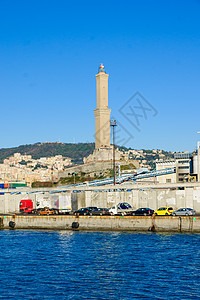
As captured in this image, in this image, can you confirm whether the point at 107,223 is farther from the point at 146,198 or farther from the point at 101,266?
the point at 146,198

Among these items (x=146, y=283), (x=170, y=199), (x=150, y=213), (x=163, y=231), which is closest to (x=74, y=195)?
(x=170, y=199)

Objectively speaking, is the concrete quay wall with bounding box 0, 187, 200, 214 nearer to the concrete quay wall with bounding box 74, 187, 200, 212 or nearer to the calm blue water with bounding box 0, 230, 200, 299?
the concrete quay wall with bounding box 74, 187, 200, 212

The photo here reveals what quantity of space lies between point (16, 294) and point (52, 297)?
9.59 ft

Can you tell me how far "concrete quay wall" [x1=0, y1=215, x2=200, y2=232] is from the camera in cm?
6300

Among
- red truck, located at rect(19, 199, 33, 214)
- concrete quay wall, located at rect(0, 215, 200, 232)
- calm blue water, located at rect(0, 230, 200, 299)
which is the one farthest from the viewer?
red truck, located at rect(19, 199, 33, 214)

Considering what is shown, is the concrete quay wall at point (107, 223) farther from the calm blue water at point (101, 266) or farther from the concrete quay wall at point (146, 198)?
the concrete quay wall at point (146, 198)

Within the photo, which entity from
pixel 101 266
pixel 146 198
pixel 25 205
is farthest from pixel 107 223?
pixel 25 205

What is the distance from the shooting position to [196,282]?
37.0m

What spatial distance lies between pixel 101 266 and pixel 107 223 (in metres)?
23.6

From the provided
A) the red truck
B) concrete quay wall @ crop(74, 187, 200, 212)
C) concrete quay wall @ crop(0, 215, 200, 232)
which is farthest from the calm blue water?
the red truck

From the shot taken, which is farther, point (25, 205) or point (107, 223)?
point (25, 205)

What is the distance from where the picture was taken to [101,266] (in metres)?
43.4

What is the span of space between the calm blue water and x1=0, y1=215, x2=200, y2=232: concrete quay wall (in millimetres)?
2733

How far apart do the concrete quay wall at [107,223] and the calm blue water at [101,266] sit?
2.73 metres
